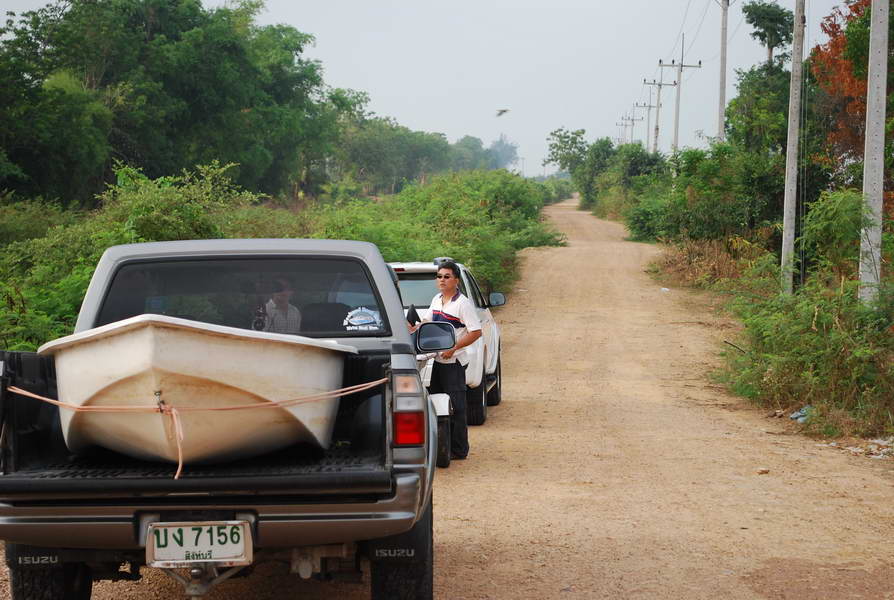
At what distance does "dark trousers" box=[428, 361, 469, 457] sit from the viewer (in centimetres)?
912

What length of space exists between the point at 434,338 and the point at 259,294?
0.94 meters

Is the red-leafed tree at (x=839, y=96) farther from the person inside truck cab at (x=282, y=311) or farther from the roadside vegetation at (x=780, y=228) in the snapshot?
the person inside truck cab at (x=282, y=311)

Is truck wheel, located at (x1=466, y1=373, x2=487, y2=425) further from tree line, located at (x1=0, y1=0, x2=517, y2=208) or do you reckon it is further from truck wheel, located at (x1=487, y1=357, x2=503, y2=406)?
tree line, located at (x1=0, y1=0, x2=517, y2=208)

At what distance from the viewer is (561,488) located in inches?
317

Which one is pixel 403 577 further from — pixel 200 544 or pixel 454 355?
pixel 454 355

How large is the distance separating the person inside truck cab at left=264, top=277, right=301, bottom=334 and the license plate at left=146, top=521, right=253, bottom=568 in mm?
1257

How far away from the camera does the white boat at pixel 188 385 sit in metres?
3.61

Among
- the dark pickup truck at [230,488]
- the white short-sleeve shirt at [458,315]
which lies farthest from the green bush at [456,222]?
the dark pickup truck at [230,488]

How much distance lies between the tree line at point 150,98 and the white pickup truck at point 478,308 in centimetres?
1520

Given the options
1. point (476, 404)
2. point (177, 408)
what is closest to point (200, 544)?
point (177, 408)

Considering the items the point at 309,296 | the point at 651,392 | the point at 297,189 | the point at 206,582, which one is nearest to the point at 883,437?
the point at 651,392

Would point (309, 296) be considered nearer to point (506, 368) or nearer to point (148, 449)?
point (148, 449)

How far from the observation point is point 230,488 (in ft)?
12.4

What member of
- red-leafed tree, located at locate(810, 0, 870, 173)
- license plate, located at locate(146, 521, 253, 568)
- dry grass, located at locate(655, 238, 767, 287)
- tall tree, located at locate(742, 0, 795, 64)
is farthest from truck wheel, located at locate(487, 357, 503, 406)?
tall tree, located at locate(742, 0, 795, 64)
